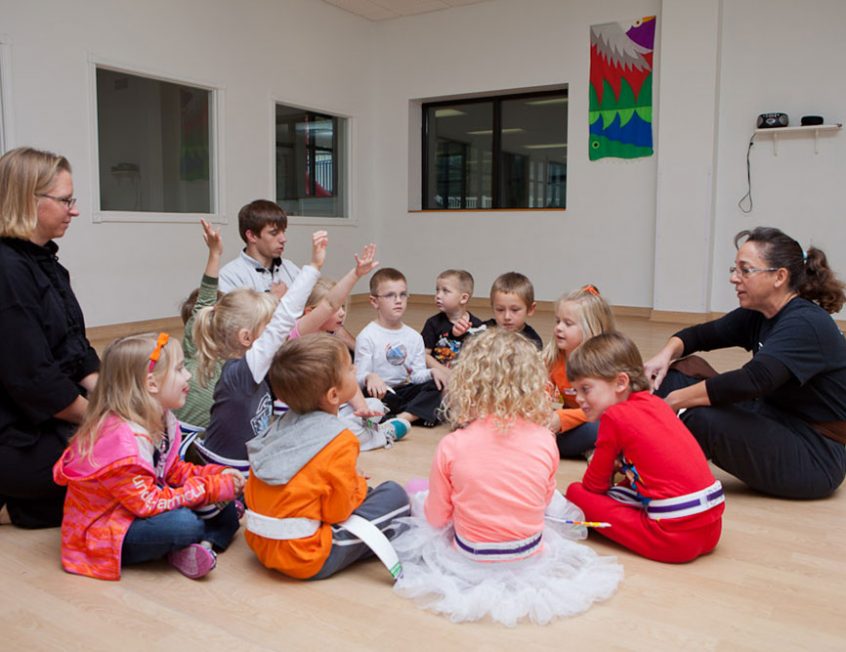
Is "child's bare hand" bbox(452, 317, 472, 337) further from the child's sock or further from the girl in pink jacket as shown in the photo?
the girl in pink jacket

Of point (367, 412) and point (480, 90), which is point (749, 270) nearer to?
point (367, 412)

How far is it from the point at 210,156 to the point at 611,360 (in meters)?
5.94

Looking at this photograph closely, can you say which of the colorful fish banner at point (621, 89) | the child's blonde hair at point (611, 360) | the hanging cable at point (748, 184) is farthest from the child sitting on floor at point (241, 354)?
the colorful fish banner at point (621, 89)

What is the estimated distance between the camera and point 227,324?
2.35 metres

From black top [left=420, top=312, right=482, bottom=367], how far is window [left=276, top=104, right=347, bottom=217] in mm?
4688

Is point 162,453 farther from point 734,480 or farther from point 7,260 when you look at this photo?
point 734,480

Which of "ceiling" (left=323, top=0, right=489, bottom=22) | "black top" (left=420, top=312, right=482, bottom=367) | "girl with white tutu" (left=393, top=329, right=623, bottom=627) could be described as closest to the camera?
"girl with white tutu" (left=393, top=329, right=623, bottom=627)

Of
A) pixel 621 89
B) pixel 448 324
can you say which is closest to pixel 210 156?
pixel 621 89

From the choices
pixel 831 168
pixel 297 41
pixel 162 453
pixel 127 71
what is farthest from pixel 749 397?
pixel 297 41

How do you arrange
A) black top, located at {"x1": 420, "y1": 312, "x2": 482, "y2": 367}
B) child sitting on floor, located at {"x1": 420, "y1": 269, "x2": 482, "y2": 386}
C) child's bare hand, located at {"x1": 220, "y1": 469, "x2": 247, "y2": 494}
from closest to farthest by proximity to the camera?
child's bare hand, located at {"x1": 220, "y1": 469, "x2": 247, "y2": 494} < child sitting on floor, located at {"x1": 420, "y1": 269, "x2": 482, "y2": 386} < black top, located at {"x1": 420, "y1": 312, "x2": 482, "y2": 367}

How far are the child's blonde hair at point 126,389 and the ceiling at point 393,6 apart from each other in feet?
24.1

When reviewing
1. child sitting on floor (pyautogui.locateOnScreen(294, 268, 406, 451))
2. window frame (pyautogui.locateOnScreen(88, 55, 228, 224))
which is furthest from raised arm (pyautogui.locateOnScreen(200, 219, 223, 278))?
window frame (pyautogui.locateOnScreen(88, 55, 228, 224))

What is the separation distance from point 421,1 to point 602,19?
2.05 meters

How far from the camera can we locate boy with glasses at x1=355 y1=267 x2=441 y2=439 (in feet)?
11.0
